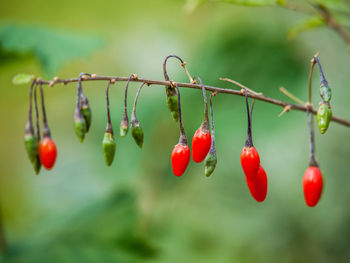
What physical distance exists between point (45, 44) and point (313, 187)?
175 centimetres

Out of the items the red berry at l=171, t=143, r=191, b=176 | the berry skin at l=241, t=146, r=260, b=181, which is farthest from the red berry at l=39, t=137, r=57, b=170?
the berry skin at l=241, t=146, r=260, b=181

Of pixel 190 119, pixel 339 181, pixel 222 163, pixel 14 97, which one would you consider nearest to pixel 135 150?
pixel 190 119

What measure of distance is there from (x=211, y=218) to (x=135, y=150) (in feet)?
3.08

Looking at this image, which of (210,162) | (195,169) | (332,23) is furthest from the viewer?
(195,169)

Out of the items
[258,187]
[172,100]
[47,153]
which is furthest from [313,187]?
[47,153]

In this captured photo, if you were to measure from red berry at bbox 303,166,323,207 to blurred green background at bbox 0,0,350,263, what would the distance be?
134 centimetres

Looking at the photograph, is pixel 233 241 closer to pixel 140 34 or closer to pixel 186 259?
pixel 186 259

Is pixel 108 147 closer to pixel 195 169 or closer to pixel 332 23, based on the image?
pixel 332 23

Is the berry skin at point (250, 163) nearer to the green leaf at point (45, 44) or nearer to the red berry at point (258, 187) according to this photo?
the red berry at point (258, 187)

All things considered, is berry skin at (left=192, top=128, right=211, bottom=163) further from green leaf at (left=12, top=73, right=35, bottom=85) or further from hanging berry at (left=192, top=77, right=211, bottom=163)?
green leaf at (left=12, top=73, right=35, bottom=85)

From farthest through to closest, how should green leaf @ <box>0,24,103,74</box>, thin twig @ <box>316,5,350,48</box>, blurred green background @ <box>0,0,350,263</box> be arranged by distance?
1. blurred green background @ <box>0,0,350,263</box>
2. green leaf @ <box>0,24,103,74</box>
3. thin twig @ <box>316,5,350,48</box>

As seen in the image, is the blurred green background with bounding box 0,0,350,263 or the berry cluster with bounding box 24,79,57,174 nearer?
the berry cluster with bounding box 24,79,57,174

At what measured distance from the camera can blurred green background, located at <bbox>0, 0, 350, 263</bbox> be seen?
254 centimetres

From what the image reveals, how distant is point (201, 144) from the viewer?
1.37 meters
